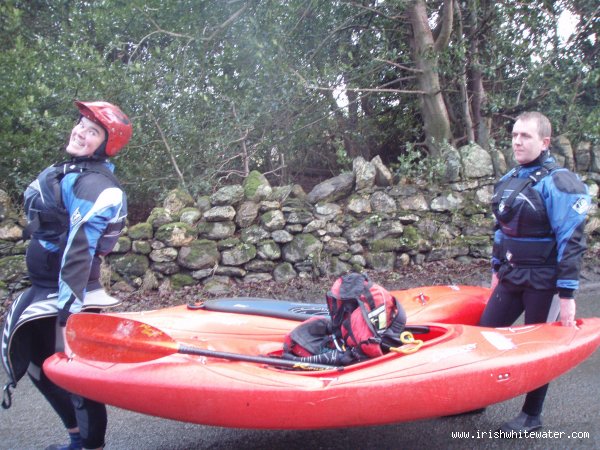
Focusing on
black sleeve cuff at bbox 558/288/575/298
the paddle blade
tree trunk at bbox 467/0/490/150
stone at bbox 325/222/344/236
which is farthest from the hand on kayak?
tree trunk at bbox 467/0/490/150

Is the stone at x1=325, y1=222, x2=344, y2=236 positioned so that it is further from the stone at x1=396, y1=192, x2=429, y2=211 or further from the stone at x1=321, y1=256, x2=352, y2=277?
the stone at x1=396, y1=192, x2=429, y2=211

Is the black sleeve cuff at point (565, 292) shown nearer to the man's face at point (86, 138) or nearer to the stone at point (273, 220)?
the man's face at point (86, 138)

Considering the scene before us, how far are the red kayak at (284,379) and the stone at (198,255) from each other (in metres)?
3.42

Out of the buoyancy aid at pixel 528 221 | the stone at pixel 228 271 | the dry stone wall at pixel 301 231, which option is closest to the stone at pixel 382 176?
the dry stone wall at pixel 301 231

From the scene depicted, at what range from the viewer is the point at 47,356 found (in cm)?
285

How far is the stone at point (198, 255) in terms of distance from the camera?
238 inches

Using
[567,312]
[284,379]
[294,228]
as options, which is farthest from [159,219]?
[567,312]

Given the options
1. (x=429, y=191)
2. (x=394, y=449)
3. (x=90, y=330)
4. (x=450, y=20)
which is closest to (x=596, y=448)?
(x=394, y=449)

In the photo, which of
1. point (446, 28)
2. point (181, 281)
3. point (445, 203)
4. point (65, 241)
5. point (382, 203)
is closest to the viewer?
point (65, 241)

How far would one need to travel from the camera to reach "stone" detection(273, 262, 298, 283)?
245 inches

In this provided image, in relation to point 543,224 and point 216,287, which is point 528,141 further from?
point 216,287

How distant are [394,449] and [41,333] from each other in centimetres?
206

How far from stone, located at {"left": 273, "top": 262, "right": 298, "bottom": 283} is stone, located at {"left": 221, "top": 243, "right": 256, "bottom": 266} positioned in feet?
1.19

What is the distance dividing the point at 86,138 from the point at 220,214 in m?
3.51
